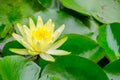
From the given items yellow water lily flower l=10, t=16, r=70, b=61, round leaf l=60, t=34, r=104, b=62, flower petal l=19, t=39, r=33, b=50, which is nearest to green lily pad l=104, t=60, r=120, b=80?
round leaf l=60, t=34, r=104, b=62

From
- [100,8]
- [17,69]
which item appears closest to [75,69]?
[17,69]

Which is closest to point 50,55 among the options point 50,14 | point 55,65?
point 55,65

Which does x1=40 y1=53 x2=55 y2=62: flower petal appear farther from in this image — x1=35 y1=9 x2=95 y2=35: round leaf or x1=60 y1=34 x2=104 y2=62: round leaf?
x1=35 y1=9 x2=95 y2=35: round leaf

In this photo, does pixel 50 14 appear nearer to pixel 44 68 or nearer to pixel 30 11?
pixel 30 11

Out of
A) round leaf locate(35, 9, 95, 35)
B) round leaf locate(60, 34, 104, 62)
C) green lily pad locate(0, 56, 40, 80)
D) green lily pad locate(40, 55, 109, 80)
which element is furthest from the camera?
round leaf locate(35, 9, 95, 35)

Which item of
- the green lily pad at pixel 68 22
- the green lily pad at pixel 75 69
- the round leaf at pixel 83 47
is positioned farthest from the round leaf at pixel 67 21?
the green lily pad at pixel 75 69

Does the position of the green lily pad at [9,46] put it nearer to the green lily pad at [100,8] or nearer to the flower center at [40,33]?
the flower center at [40,33]
